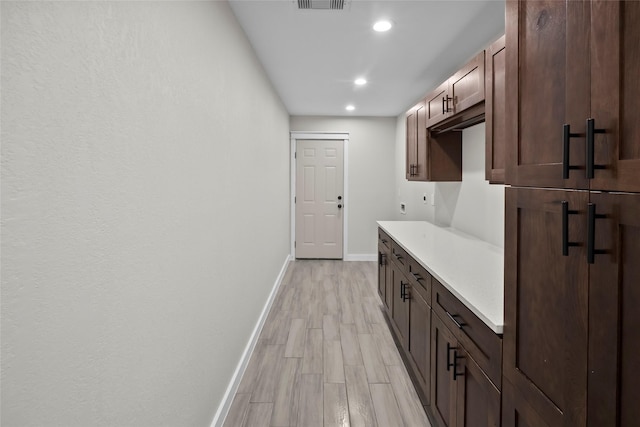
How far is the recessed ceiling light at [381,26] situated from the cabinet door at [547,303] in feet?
5.97

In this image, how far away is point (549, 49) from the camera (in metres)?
0.96

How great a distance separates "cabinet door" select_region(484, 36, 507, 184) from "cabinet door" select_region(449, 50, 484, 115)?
79 mm

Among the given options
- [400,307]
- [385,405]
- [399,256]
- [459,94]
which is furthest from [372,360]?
[459,94]

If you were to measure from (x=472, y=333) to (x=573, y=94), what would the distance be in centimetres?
94

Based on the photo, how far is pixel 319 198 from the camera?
6117mm

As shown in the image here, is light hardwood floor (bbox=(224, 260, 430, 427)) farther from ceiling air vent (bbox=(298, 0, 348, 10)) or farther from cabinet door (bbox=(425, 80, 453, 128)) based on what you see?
ceiling air vent (bbox=(298, 0, 348, 10))

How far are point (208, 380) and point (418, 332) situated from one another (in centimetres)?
124

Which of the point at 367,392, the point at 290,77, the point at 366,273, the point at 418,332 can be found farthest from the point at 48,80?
the point at 366,273

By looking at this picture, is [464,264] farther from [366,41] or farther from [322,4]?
[366,41]

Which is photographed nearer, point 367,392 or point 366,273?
point 367,392

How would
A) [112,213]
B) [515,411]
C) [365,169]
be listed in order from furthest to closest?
[365,169] → [515,411] → [112,213]

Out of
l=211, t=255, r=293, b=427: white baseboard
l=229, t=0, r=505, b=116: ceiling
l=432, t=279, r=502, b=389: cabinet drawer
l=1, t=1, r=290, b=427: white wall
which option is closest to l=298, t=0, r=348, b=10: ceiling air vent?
l=229, t=0, r=505, b=116: ceiling

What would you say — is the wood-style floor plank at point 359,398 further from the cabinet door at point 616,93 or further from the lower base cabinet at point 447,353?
the cabinet door at point 616,93

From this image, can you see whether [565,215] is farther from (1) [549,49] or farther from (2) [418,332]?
(2) [418,332]
